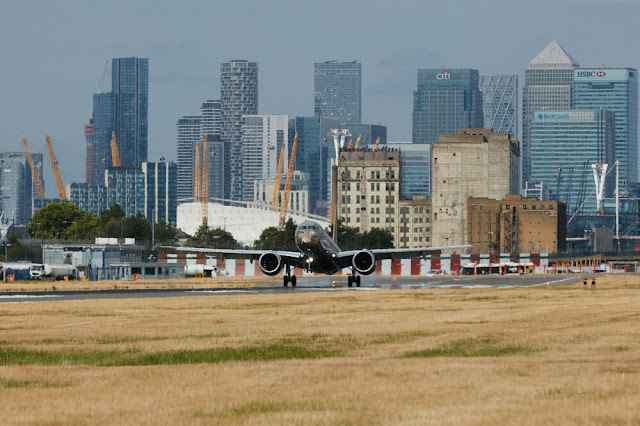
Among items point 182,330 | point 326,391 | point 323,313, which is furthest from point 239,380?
point 323,313

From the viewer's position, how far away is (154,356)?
110ft

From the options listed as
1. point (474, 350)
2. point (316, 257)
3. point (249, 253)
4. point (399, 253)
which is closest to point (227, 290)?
point (316, 257)

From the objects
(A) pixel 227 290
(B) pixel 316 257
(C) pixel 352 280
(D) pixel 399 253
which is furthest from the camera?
(D) pixel 399 253

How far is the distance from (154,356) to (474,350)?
881 centimetres

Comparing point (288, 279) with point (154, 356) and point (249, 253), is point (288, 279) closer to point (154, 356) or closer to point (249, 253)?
point (249, 253)

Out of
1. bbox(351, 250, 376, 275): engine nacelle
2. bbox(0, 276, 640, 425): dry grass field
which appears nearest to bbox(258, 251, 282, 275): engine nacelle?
bbox(351, 250, 376, 275): engine nacelle

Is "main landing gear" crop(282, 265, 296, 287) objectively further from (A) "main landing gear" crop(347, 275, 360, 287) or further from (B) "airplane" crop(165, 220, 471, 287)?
(A) "main landing gear" crop(347, 275, 360, 287)

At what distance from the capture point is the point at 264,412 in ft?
72.5

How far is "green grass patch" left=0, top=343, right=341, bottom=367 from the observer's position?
32281 millimetres

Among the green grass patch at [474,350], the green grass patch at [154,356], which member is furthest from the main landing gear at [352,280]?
the green grass patch at [154,356]

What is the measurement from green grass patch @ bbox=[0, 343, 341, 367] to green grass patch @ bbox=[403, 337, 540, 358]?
258 cm

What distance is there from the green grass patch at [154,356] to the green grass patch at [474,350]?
102 inches

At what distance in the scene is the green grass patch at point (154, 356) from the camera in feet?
106

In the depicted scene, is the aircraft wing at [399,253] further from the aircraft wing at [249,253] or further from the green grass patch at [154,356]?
the green grass patch at [154,356]
